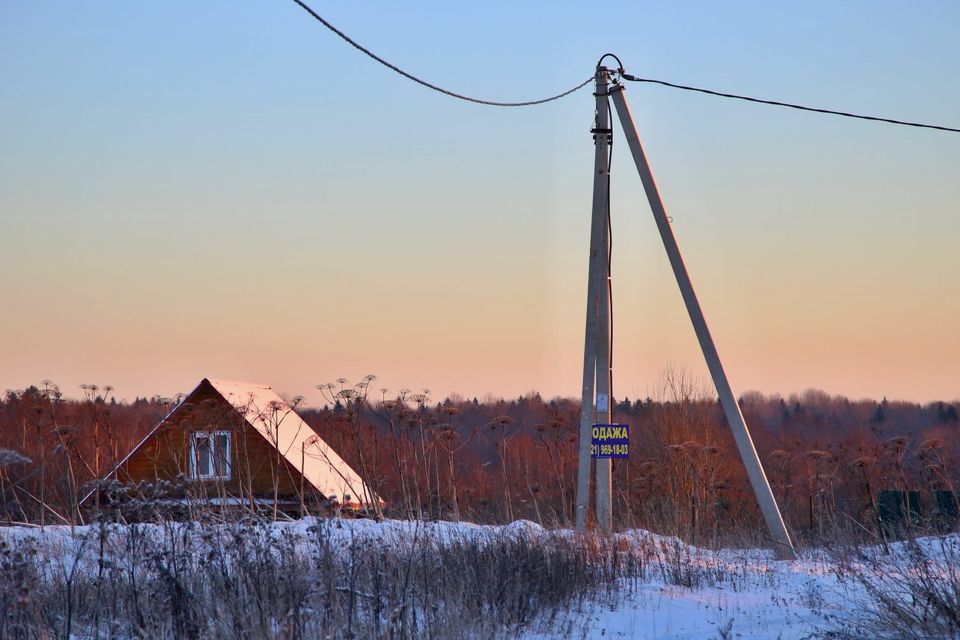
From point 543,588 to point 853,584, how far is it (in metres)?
2.91

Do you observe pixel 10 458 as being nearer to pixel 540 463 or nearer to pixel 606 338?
pixel 606 338

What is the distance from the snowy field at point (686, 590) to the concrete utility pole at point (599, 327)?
146 centimetres

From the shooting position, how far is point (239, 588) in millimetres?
7121

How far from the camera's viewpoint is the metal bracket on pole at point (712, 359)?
12.7m

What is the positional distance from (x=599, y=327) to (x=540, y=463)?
25.5 m

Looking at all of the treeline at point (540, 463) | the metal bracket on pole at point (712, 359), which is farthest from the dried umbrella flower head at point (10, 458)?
the metal bracket on pole at point (712, 359)

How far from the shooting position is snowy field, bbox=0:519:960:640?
7.41 metres

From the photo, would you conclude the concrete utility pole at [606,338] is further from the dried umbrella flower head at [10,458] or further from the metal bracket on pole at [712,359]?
the dried umbrella flower head at [10,458]

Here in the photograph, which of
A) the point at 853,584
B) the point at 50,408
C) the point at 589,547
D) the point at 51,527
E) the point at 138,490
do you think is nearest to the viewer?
the point at 138,490

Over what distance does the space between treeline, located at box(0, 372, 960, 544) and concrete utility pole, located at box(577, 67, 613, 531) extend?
546 millimetres

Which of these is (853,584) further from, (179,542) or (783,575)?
(179,542)

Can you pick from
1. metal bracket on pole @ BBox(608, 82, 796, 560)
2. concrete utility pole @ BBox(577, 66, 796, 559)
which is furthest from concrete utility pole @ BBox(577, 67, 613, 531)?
metal bracket on pole @ BBox(608, 82, 796, 560)

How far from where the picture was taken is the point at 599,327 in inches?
533

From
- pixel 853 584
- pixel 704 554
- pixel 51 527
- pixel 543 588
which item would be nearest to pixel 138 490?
pixel 543 588
